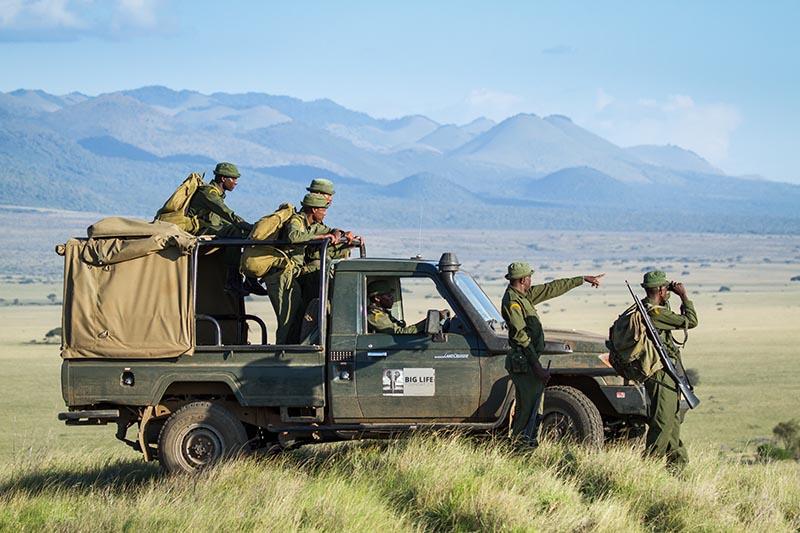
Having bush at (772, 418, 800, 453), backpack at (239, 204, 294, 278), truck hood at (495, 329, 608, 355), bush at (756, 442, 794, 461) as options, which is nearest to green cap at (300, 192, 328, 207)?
backpack at (239, 204, 294, 278)

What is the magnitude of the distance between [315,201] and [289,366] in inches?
62.6

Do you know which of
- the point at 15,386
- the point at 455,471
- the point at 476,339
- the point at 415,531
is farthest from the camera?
the point at 15,386

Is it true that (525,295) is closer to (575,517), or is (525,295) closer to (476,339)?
(476,339)

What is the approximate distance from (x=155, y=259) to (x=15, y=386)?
35499 mm

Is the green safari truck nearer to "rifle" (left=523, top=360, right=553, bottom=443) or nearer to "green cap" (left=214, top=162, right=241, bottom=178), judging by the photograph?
"rifle" (left=523, top=360, right=553, bottom=443)

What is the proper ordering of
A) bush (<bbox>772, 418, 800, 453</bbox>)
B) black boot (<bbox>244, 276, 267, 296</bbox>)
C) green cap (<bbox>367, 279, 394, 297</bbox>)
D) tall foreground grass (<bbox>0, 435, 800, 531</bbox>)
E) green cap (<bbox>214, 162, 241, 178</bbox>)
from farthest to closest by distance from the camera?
bush (<bbox>772, 418, 800, 453</bbox>) → green cap (<bbox>214, 162, 241, 178</bbox>) → black boot (<bbox>244, 276, 267, 296</bbox>) → green cap (<bbox>367, 279, 394, 297</bbox>) → tall foreground grass (<bbox>0, 435, 800, 531</bbox>)

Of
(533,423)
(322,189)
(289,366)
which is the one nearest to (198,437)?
(289,366)

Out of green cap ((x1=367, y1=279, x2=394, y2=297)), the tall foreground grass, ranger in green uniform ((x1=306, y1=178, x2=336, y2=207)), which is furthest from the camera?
ranger in green uniform ((x1=306, y1=178, x2=336, y2=207))

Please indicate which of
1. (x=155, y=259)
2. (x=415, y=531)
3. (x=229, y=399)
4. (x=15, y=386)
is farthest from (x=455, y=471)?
(x=15, y=386)

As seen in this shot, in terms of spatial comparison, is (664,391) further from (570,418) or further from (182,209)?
(182,209)

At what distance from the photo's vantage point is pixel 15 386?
45188 millimetres

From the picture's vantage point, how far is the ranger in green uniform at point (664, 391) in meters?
11.0

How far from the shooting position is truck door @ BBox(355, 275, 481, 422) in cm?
1112

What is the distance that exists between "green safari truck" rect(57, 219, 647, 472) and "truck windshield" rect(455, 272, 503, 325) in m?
0.03
